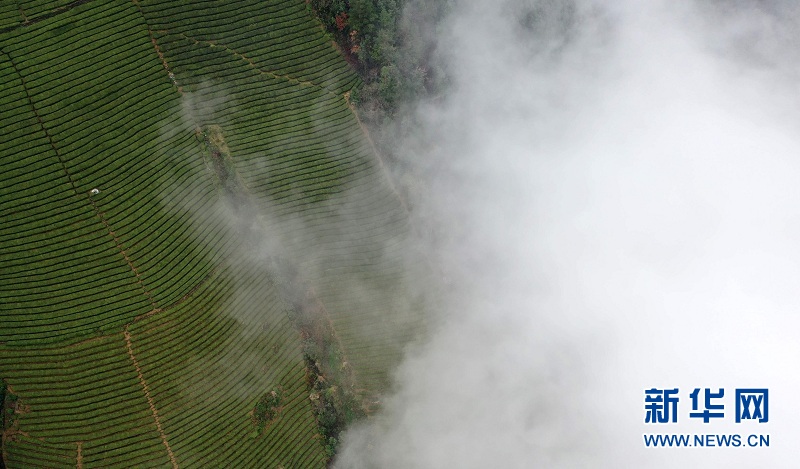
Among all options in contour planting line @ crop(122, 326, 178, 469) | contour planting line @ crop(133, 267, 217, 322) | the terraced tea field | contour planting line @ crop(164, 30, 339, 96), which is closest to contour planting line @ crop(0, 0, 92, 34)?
the terraced tea field

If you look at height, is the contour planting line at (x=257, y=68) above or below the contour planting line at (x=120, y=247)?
above

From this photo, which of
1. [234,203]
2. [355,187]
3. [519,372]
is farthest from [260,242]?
[519,372]

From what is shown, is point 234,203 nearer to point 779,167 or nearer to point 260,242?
point 260,242

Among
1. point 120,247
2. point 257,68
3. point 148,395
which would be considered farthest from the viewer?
point 257,68

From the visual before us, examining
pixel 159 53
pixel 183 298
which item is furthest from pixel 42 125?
pixel 183 298

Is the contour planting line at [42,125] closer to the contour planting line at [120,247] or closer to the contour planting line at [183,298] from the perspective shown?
the contour planting line at [120,247]

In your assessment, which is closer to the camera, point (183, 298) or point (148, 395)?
point (148, 395)

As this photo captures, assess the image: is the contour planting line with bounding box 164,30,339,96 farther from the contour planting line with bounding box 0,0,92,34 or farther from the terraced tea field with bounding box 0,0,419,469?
the contour planting line with bounding box 0,0,92,34

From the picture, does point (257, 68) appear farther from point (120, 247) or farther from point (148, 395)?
point (148, 395)

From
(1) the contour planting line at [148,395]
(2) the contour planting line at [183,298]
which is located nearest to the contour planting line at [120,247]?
(2) the contour planting line at [183,298]
